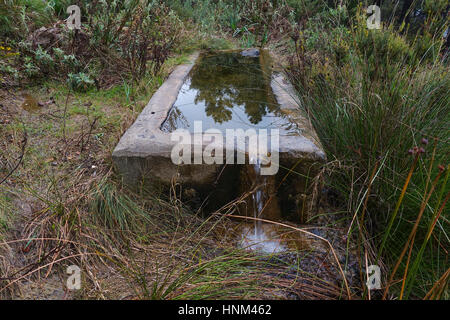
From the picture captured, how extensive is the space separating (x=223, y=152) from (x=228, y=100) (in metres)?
0.92

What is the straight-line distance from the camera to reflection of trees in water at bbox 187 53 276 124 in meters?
2.58

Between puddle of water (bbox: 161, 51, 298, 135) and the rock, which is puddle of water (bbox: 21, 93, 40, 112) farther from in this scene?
the rock

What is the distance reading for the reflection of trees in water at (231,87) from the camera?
258cm

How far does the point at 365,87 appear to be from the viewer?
2105 millimetres

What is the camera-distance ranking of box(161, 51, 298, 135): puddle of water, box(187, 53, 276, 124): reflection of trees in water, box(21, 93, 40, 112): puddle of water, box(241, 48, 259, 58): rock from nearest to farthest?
box(161, 51, 298, 135): puddle of water
box(187, 53, 276, 124): reflection of trees in water
box(21, 93, 40, 112): puddle of water
box(241, 48, 259, 58): rock

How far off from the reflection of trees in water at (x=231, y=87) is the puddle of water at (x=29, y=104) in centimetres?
152

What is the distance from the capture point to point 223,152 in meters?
1.93

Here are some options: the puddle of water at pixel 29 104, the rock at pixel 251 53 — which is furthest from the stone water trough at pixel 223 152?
the rock at pixel 251 53

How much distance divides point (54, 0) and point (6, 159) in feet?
10.0

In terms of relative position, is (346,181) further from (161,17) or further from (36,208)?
(161,17)
